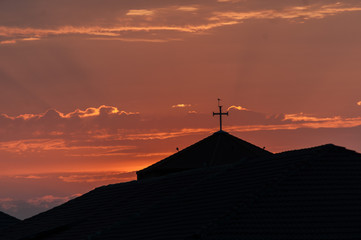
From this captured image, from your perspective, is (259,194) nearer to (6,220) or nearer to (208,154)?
(208,154)

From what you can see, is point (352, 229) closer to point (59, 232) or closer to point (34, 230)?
point (59, 232)

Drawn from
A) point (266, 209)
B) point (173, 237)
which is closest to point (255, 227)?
point (266, 209)

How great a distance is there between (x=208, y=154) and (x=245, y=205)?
2380cm

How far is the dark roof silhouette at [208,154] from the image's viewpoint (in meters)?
52.8

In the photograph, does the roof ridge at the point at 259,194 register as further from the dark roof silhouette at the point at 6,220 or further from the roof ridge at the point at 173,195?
the dark roof silhouette at the point at 6,220

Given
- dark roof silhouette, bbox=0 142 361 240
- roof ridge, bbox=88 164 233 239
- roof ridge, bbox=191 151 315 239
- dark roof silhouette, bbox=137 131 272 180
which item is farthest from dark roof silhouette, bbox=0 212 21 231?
roof ridge, bbox=191 151 315 239

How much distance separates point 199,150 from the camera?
177 ft

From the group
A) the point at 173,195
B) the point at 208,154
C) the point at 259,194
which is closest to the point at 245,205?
the point at 259,194

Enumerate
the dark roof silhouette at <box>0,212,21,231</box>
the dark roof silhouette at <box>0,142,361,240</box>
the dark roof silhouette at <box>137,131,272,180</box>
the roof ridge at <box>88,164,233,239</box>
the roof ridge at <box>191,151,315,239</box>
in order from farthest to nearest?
the dark roof silhouette at <box>0,212,21,231</box> < the dark roof silhouette at <box>137,131,272,180</box> < the roof ridge at <box>88,164,233,239</box> < the roof ridge at <box>191,151,315,239</box> < the dark roof silhouette at <box>0,142,361,240</box>

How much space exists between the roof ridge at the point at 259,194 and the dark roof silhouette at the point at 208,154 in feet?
66.3

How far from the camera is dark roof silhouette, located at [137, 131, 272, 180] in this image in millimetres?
52750

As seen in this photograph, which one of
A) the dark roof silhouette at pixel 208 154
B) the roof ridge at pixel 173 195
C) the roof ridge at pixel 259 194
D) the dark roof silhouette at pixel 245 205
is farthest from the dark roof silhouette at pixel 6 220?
the roof ridge at pixel 259 194

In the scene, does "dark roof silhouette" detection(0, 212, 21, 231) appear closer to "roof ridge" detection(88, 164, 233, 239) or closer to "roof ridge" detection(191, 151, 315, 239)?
"roof ridge" detection(88, 164, 233, 239)

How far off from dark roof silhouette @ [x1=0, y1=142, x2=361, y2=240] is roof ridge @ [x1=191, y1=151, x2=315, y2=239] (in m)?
0.04
